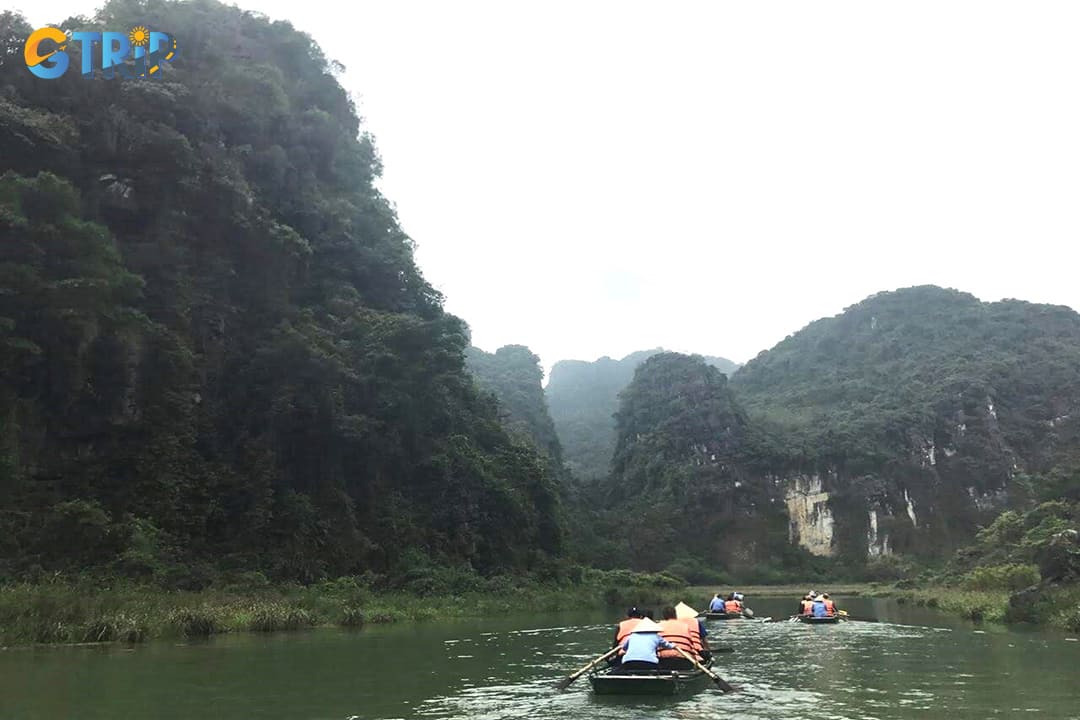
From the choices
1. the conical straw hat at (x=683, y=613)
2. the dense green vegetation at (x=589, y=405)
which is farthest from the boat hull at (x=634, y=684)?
the dense green vegetation at (x=589, y=405)

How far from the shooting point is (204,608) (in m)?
17.3

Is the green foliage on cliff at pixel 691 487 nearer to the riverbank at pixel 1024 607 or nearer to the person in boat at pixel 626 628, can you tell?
the riverbank at pixel 1024 607

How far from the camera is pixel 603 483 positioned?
270ft

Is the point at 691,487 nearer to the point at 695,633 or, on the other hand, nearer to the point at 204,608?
the point at 204,608

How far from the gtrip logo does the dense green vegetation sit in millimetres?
62620

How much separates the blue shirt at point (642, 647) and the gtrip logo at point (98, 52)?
2648 cm

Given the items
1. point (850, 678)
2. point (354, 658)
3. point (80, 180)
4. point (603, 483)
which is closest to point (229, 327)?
point (80, 180)

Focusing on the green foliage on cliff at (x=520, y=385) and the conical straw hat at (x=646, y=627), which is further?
the green foliage on cliff at (x=520, y=385)

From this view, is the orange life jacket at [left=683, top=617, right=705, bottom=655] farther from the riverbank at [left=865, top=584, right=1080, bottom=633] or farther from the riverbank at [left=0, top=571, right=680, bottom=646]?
the riverbank at [left=0, top=571, right=680, bottom=646]

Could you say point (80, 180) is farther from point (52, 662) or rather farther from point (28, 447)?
point (52, 662)

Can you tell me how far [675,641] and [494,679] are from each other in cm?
274

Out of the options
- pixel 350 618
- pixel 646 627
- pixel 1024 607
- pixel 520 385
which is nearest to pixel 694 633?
pixel 646 627

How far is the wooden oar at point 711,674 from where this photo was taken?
10.1m

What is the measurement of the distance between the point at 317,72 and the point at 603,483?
52.3m
